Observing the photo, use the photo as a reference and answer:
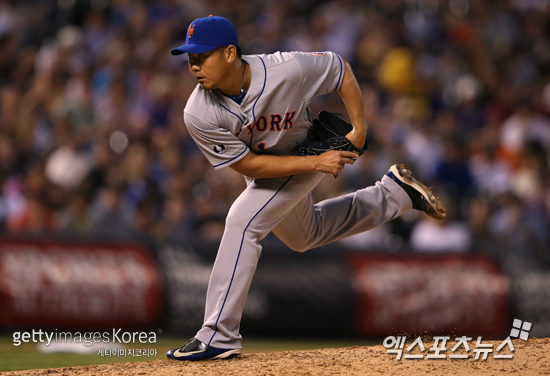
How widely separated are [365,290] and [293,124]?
361 cm

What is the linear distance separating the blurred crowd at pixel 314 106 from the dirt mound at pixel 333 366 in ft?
10.6

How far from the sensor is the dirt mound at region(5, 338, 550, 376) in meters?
4.23

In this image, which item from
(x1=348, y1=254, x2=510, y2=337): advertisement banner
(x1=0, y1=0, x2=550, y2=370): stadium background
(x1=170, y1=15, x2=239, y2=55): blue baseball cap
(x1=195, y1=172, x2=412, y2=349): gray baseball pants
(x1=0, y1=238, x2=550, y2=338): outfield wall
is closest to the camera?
(x1=170, y1=15, x2=239, y2=55): blue baseball cap

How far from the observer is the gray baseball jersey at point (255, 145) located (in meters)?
4.38

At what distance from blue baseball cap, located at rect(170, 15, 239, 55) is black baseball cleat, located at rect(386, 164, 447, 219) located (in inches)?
65.9

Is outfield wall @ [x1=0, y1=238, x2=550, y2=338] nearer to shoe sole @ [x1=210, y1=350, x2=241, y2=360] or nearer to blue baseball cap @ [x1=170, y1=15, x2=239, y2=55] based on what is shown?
shoe sole @ [x1=210, y1=350, x2=241, y2=360]

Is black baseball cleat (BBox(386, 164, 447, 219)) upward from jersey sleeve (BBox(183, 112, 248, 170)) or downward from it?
downward

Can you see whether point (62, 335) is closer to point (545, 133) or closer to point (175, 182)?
point (175, 182)

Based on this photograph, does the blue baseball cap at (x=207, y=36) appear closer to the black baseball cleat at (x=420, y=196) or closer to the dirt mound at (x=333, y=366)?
the black baseball cleat at (x=420, y=196)

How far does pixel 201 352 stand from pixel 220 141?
1290mm

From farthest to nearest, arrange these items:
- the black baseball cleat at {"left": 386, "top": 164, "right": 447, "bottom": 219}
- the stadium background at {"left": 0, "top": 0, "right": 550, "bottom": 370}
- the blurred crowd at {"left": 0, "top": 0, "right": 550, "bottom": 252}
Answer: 1. the blurred crowd at {"left": 0, "top": 0, "right": 550, "bottom": 252}
2. the stadium background at {"left": 0, "top": 0, "right": 550, "bottom": 370}
3. the black baseball cleat at {"left": 386, "top": 164, "right": 447, "bottom": 219}

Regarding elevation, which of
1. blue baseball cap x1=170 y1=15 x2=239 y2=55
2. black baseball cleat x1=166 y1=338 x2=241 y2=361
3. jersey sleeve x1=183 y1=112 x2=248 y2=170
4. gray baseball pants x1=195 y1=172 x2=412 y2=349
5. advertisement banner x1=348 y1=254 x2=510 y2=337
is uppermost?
blue baseball cap x1=170 y1=15 x2=239 y2=55

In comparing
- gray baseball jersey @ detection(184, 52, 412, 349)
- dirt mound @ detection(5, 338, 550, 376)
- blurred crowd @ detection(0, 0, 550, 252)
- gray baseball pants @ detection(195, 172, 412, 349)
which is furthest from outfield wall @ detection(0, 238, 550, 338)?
gray baseball jersey @ detection(184, 52, 412, 349)

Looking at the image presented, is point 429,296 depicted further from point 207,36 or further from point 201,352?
point 207,36
